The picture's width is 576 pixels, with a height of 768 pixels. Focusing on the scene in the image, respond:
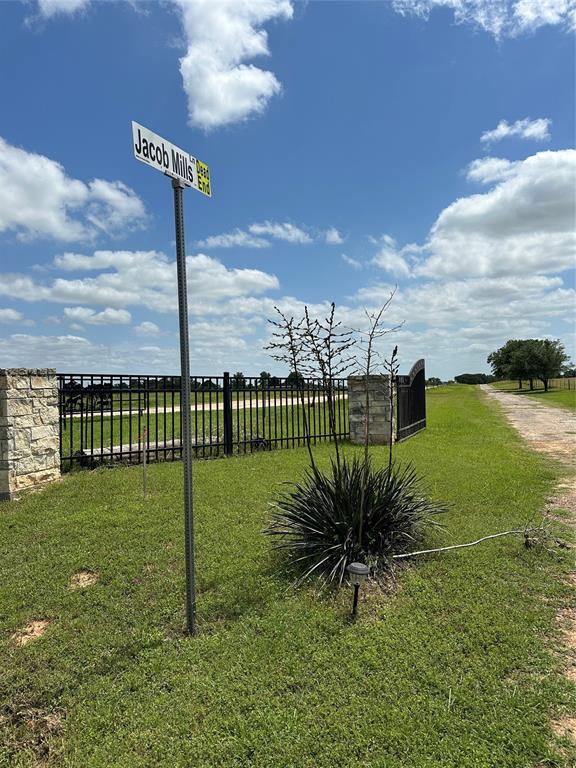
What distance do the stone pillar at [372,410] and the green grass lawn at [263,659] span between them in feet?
17.3

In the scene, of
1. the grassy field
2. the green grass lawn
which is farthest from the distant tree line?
the green grass lawn

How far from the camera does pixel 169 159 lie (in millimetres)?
2568

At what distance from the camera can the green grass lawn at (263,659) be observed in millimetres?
1932

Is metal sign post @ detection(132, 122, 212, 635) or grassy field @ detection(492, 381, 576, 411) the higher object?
metal sign post @ detection(132, 122, 212, 635)

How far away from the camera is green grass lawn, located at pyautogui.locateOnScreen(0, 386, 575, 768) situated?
193cm

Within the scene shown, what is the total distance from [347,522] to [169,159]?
2809 millimetres

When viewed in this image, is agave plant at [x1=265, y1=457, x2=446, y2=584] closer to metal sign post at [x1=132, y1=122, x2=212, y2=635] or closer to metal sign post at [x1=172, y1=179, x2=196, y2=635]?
metal sign post at [x1=132, y1=122, x2=212, y2=635]

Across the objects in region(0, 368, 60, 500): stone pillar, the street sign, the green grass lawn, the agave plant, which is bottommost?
the green grass lawn

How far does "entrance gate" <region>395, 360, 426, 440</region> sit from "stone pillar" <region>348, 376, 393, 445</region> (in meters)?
0.48

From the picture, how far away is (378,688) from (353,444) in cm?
785

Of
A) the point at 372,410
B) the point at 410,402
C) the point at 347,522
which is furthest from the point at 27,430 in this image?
the point at 410,402

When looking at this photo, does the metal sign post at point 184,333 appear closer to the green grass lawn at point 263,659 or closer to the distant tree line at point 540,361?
the green grass lawn at point 263,659

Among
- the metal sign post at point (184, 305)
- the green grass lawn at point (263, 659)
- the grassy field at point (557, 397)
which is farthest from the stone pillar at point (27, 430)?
the grassy field at point (557, 397)

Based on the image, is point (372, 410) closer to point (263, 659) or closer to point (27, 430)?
point (27, 430)
